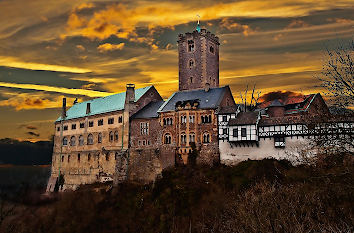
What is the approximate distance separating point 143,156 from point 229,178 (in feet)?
51.4

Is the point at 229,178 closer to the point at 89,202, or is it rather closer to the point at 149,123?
the point at 149,123

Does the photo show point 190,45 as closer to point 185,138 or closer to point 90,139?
point 185,138

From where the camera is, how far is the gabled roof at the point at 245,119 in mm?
50875

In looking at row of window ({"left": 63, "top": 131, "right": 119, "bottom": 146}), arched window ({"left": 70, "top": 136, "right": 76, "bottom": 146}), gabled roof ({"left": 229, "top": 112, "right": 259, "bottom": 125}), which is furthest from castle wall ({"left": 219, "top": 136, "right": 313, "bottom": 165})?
arched window ({"left": 70, "top": 136, "right": 76, "bottom": 146})

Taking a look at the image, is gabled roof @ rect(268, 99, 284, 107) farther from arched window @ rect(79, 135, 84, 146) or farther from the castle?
arched window @ rect(79, 135, 84, 146)

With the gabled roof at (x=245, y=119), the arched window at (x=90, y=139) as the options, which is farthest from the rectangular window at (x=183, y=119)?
the arched window at (x=90, y=139)

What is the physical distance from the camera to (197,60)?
220ft

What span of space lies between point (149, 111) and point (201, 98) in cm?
916

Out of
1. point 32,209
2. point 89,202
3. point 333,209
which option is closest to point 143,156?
point 89,202

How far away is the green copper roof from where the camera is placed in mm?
66125

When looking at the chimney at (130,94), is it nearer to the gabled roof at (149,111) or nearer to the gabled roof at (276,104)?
the gabled roof at (149,111)

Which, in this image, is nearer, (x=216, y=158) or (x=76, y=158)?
(x=216, y=158)

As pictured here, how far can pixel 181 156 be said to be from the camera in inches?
2190

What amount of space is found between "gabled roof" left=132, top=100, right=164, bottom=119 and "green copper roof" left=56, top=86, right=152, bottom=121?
2078 millimetres
